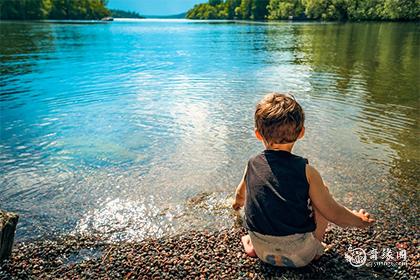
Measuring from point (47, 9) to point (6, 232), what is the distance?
588 feet

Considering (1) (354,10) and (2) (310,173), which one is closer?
(2) (310,173)

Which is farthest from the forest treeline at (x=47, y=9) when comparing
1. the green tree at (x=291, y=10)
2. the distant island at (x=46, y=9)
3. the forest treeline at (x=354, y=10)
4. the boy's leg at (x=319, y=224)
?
the boy's leg at (x=319, y=224)

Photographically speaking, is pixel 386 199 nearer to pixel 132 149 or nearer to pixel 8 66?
pixel 132 149

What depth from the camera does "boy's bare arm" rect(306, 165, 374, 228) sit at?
4.11 m

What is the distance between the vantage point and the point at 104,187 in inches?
310

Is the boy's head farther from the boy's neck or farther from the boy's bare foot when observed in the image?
the boy's bare foot

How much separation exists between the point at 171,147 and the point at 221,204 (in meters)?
3.79

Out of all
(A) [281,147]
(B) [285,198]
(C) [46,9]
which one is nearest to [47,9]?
(C) [46,9]

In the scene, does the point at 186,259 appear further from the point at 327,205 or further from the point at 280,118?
the point at 280,118

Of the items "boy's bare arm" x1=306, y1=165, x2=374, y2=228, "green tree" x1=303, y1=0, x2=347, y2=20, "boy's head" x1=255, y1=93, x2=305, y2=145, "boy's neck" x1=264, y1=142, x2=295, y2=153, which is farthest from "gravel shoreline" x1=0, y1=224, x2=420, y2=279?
"green tree" x1=303, y1=0, x2=347, y2=20

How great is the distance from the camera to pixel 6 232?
4879mm

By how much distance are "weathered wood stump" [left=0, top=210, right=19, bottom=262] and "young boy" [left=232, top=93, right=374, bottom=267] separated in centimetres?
343

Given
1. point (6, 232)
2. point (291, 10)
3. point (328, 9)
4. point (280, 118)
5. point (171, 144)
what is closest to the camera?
point (280, 118)

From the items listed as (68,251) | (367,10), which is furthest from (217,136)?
(367,10)
